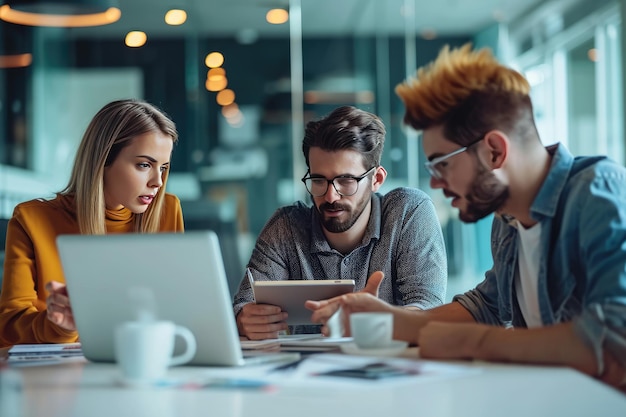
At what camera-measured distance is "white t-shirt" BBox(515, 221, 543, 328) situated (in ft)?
6.20

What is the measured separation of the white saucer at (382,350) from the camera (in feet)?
5.57

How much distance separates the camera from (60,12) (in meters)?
5.39

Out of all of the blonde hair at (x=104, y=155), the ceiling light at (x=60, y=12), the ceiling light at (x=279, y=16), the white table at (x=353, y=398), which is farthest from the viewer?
the ceiling light at (x=279, y=16)

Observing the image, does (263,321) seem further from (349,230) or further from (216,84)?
(216,84)

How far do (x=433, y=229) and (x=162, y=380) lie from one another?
1.53 m

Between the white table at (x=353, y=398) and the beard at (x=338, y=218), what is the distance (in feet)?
4.22

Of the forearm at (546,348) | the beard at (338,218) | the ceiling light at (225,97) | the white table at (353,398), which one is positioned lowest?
the white table at (353,398)

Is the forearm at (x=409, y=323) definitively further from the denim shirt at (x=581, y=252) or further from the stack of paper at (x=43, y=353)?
the stack of paper at (x=43, y=353)

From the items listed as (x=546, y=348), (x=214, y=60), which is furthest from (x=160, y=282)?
(x=214, y=60)

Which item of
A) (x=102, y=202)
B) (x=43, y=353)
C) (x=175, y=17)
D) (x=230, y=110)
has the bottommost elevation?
(x=43, y=353)

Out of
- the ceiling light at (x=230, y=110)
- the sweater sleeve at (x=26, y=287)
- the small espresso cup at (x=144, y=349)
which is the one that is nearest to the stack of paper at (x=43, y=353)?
the sweater sleeve at (x=26, y=287)

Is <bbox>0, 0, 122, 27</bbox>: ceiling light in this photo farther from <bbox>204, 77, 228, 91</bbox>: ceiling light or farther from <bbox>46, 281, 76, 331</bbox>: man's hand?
<bbox>46, 281, 76, 331</bbox>: man's hand

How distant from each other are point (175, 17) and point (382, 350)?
188 inches

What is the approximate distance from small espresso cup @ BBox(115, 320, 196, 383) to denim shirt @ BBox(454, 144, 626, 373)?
71cm
